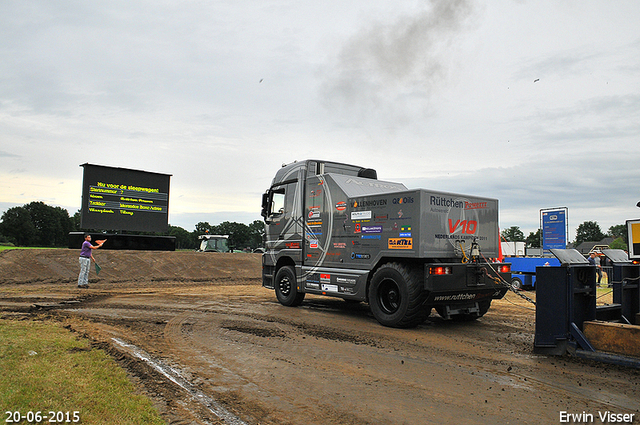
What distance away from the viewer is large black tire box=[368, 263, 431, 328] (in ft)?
27.1

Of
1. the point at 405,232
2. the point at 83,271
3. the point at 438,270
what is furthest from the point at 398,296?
the point at 83,271

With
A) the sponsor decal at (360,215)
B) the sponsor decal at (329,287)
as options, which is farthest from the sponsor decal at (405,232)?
the sponsor decal at (329,287)

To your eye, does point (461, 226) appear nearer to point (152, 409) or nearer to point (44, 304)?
point (152, 409)

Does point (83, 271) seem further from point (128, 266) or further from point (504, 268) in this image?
point (504, 268)

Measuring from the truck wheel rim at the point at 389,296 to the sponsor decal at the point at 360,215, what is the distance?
1464 millimetres

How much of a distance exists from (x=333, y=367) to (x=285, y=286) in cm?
631

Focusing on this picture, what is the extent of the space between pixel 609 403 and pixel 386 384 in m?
2.31

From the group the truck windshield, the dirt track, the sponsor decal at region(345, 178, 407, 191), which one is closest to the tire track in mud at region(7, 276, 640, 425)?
the dirt track

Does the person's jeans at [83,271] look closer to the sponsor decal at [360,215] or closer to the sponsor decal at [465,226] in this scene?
the sponsor decal at [360,215]

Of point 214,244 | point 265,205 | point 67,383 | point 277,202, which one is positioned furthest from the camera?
point 214,244

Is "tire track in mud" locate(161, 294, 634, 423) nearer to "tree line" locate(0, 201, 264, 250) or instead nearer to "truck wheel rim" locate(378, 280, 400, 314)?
"truck wheel rim" locate(378, 280, 400, 314)

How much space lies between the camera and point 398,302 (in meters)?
8.70

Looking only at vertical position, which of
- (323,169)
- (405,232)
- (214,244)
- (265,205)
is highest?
(323,169)

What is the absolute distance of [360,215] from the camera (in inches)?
376
